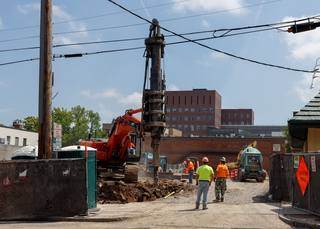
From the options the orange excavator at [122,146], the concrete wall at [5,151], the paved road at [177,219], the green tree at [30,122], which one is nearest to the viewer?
the paved road at [177,219]

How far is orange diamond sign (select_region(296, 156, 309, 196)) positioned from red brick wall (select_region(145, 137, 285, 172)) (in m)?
57.1

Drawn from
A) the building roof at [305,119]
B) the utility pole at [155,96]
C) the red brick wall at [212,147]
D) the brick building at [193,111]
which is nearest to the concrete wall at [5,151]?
the utility pole at [155,96]

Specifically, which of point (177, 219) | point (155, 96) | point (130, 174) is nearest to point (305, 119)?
point (155, 96)

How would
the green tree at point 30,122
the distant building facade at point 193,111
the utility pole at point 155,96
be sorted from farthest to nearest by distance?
the distant building facade at point 193,111
the green tree at point 30,122
the utility pole at point 155,96

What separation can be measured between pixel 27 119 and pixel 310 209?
85.6m

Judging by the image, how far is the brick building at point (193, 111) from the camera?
11550cm

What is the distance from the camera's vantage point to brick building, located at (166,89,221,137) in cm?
11550

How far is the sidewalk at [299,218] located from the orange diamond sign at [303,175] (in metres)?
0.77

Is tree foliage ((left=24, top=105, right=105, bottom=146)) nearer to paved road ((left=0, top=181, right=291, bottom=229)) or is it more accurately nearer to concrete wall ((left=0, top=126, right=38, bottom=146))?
concrete wall ((left=0, top=126, right=38, bottom=146))

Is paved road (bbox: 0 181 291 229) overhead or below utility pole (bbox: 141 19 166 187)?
below

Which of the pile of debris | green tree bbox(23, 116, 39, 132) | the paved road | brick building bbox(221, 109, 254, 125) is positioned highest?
brick building bbox(221, 109, 254, 125)

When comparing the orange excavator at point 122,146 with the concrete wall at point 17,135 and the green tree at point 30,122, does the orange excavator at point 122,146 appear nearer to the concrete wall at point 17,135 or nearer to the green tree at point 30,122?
the concrete wall at point 17,135

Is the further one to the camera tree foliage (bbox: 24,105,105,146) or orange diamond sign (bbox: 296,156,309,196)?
tree foliage (bbox: 24,105,105,146)

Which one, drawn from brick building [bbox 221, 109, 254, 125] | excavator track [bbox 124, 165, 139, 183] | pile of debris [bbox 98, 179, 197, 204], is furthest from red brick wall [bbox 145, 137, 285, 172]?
brick building [bbox 221, 109, 254, 125]
